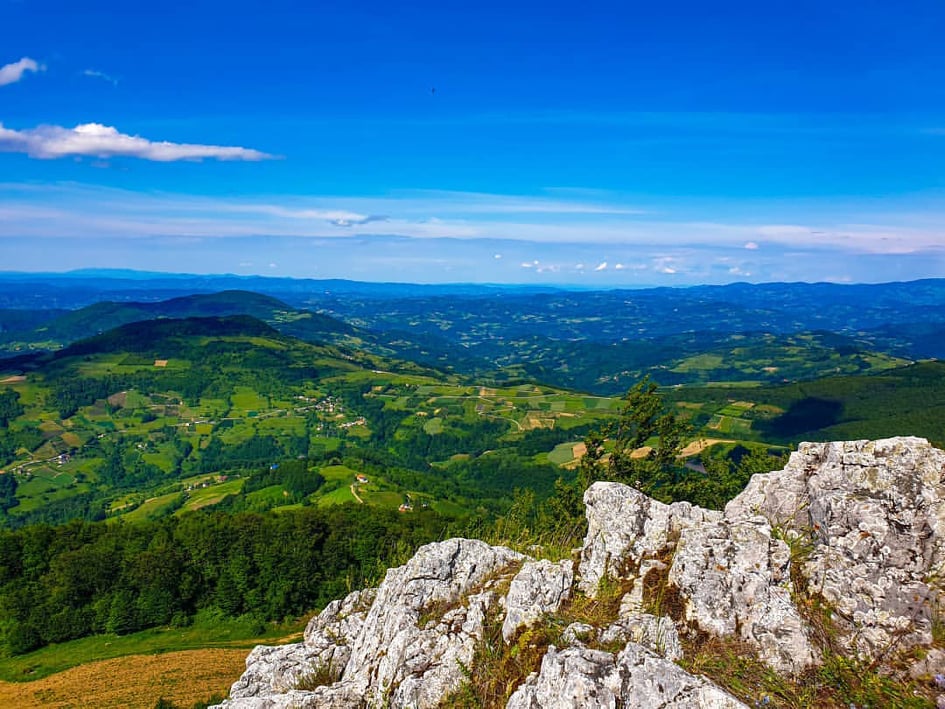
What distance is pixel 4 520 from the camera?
18125 centimetres

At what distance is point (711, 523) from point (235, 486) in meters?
203

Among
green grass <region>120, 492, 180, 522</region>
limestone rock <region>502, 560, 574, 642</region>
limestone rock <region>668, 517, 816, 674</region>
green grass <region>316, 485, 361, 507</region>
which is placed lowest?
green grass <region>120, 492, 180, 522</region>

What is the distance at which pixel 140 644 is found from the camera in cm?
5897

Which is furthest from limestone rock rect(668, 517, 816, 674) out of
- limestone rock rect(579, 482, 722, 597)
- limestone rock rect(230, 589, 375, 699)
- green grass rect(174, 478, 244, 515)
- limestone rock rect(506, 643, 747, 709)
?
green grass rect(174, 478, 244, 515)

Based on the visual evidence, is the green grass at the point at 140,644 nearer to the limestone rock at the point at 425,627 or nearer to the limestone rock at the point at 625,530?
the limestone rock at the point at 425,627

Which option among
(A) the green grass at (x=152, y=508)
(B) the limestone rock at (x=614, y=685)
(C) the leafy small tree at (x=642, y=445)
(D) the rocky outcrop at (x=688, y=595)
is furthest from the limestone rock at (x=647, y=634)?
(A) the green grass at (x=152, y=508)

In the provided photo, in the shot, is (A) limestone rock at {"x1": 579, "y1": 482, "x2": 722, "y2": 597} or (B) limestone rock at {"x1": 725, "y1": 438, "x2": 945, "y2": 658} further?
(A) limestone rock at {"x1": 579, "y1": 482, "x2": 722, "y2": 597}

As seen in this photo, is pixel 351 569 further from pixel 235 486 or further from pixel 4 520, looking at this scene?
pixel 4 520

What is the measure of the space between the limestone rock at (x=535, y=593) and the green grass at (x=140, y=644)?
48.5 metres

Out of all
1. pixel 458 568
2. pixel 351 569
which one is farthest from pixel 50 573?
pixel 458 568

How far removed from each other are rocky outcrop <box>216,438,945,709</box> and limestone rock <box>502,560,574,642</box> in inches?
1.6

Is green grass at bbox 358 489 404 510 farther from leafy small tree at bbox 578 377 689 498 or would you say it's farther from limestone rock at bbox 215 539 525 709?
limestone rock at bbox 215 539 525 709

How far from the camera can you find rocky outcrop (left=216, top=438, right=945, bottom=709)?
1303 centimetres

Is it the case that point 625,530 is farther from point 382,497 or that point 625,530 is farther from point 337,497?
point 337,497
